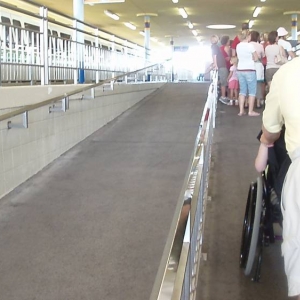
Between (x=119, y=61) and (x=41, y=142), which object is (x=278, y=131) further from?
(x=119, y=61)

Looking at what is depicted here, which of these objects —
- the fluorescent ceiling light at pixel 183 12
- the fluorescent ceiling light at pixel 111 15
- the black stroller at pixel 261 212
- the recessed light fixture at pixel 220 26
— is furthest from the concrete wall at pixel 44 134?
the recessed light fixture at pixel 220 26

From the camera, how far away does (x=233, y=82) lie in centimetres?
929

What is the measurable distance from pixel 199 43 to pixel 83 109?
34069mm

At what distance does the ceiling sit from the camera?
19594 millimetres

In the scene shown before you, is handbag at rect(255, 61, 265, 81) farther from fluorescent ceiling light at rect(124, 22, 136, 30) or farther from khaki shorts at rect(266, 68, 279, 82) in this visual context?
fluorescent ceiling light at rect(124, 22, 136, 30)

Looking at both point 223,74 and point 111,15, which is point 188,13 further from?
point 223,74

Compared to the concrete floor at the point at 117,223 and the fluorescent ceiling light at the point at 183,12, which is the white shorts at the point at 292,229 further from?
the fluorescent ceiling light at the point at 183,12

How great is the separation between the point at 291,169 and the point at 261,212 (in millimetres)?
792

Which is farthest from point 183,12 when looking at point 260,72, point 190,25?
point 260,72

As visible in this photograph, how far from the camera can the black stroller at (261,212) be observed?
2506 millimetres

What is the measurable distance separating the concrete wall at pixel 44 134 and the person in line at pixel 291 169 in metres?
3.13

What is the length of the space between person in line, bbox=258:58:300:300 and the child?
23.6ft

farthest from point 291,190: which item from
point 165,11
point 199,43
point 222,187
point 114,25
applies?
point 199,43

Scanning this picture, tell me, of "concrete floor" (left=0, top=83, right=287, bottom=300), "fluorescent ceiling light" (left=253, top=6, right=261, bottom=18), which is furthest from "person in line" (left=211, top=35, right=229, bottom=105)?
"fluorescent ceiling light" (left=253, top=6, right=261, bottom=18)
